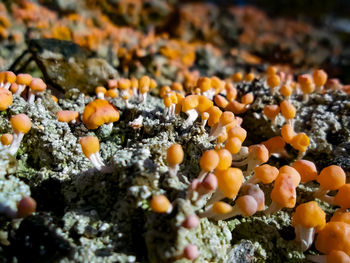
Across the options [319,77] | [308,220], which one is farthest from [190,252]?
[319,77]

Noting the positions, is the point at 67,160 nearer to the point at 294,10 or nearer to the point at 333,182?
the point at 333,182

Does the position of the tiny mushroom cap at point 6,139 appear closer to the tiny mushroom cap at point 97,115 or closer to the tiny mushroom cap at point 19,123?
the tiny mushroom cap at point 19,123

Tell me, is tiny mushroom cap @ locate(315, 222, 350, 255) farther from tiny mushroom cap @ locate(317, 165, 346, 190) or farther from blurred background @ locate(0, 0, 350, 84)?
blurred background @ locate(0, 0, 350, 84)

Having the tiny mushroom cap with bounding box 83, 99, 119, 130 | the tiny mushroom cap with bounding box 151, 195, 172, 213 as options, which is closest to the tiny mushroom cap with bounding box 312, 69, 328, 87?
the tiny mushroom cap with bounding box 83, 99, 119, 130

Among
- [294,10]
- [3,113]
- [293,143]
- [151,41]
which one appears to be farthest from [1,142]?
[294,10]

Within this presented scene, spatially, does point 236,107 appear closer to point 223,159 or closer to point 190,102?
point 190,102

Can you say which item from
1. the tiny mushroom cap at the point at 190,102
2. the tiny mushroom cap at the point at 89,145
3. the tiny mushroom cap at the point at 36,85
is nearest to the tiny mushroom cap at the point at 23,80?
the tiny mushroom cap at the point at 36,85
